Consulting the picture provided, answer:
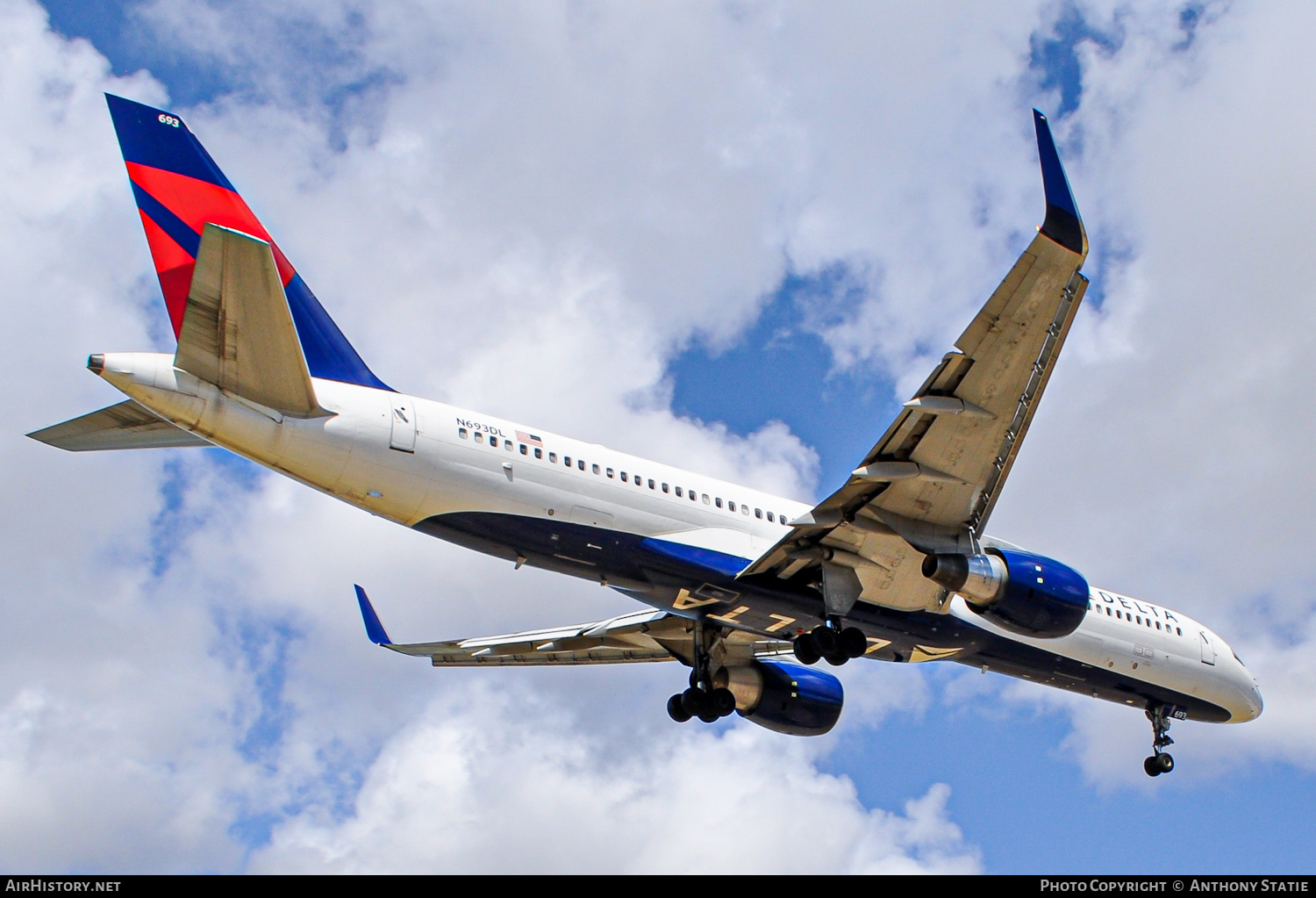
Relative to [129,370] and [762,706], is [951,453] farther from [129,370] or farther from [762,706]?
[129,370]

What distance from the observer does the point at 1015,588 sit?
61.7ft

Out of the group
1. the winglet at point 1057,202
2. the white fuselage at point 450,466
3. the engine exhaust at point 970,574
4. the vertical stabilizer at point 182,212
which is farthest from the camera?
the engine exhaust at point 970,574

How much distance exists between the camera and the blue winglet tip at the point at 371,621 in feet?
79.4

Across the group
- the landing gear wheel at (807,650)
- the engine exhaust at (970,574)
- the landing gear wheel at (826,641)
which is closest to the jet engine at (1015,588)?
the engine exhaust at (970,574)

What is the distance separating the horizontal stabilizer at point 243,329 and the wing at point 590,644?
9.11 m

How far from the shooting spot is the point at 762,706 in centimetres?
2442

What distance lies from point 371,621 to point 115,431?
8.75 m

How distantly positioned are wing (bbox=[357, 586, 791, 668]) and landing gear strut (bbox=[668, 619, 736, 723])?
44cm

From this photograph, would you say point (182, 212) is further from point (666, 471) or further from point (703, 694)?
point (703, 694)

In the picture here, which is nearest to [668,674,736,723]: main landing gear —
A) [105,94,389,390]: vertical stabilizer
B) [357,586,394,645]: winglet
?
[357,586,394,645]: winglet

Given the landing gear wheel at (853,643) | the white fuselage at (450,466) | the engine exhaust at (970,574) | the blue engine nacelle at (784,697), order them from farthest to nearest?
1. the blue engine nacelle at (784,697)
2. the landing gear wheel at (853,643)
3. the engine exhaust at (970,574)
4. the white fuselage at (450,466)

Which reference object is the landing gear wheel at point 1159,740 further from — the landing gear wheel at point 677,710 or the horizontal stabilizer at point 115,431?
the horizontal stabilizer at point 115,431

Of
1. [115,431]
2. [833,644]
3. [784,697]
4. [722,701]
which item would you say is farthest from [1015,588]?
[115,431]
